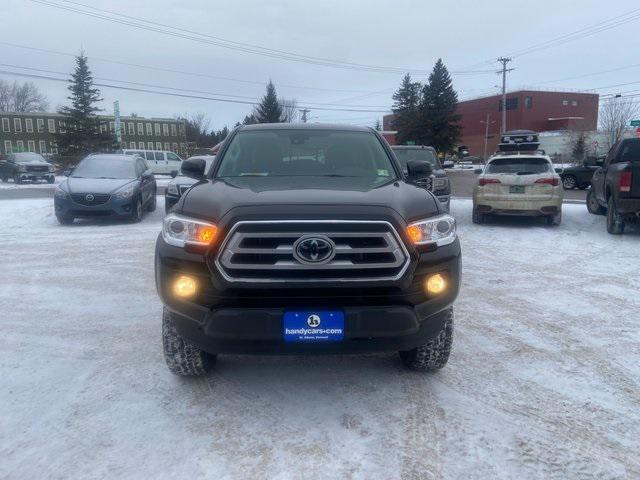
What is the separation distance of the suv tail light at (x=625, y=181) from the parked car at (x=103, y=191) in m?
9.64

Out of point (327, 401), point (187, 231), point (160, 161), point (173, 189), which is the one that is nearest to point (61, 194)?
point (173, 189)

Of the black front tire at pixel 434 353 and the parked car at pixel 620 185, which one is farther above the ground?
the parked car at pixel 620 185

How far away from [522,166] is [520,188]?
1.71 feet

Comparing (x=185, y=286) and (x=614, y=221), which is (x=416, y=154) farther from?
(x=185, y=286)

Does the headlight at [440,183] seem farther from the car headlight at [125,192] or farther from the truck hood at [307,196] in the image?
the truck hood at [307,196]

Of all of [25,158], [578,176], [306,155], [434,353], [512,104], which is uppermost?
[512,104]

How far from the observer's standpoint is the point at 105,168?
1270 cm

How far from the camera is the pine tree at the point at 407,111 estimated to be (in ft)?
198

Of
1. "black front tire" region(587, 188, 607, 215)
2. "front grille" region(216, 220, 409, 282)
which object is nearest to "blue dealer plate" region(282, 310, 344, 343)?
"front grille" region(216, 220, 409, 282)

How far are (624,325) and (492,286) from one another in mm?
1764

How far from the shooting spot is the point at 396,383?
380cm

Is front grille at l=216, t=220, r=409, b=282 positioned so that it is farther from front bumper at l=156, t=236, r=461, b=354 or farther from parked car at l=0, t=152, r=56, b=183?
parked car at l=0, t=152, r=56, b=183

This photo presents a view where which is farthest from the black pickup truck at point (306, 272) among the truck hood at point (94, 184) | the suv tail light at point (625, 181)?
the truck hood at point (94, 184)

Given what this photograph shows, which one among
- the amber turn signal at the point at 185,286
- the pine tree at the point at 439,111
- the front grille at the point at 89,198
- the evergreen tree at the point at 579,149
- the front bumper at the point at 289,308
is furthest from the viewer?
the pine tree at the point at 439,111
